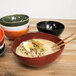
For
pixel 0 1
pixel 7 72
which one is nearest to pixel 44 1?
pixel 0 1

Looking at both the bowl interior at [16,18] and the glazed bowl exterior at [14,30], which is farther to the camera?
the bowl interior at [16,18]

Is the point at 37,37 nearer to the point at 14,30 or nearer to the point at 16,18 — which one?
the point at 14,30

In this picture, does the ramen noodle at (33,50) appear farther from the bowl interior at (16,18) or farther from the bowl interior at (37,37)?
the bowl interior at (16,18)

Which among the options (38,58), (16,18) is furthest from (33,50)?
(16,18)

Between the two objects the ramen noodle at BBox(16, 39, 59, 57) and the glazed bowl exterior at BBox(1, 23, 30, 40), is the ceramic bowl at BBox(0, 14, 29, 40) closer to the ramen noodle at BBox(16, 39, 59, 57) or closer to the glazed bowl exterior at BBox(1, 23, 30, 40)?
the glazed bowl exterior at BBox(1, 23, 30, 40)

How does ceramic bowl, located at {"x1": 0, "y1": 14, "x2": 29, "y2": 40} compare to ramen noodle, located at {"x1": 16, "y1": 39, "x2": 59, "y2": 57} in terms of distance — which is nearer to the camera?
ramen noodle, located at {"x1": 16, "y1": 39, "x2": 59, "y2": 57}

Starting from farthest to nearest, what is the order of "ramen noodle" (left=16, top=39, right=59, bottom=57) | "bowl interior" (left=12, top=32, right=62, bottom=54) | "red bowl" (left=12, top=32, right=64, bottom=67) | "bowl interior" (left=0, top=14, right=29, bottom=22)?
"bowl interior" (left=0, top=14, right=29, bottom=22) → "bowl interior" (left=12, top=32, right=62, bottom=54) → "ramen noodle" (left=16, top=39, right=59, bottom=57) → "red bowl" (left=12, top=32, right=64, bottom=67)

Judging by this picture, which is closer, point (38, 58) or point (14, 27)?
point (38, 58)

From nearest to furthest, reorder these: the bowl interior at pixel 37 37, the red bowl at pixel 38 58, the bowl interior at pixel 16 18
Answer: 1. the red bowl at pixel 38 58
2. the bowl interior at pixel 37 37
3. the bowl interior at pixel 16 18

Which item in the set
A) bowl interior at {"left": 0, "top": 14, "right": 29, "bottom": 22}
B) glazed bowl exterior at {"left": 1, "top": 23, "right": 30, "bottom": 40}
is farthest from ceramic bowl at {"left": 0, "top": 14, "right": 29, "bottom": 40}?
bowl interior at {"left": 0, "top": 14, "right": 29, "bottom": 22}

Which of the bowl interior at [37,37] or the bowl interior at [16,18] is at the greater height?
the bowl interior at [16,18]

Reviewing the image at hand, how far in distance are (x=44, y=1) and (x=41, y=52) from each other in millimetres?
1432

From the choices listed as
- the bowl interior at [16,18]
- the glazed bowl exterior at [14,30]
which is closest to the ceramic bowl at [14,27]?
the glazed bowl exterior at [14,30]

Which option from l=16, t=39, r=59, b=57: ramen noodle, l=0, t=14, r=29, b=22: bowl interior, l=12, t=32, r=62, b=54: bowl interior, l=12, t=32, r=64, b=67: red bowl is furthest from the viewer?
l=0, t=14, r=29, b=22: bowl interior
